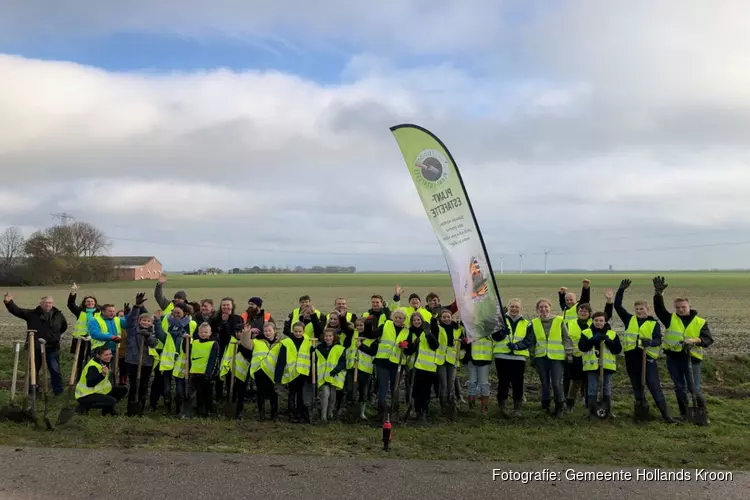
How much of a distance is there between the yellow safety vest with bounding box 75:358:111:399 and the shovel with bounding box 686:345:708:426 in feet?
32.0

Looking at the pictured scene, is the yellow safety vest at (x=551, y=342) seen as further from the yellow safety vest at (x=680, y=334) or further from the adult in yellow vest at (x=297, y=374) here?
the adult in yellow vest at (x=297, y=374)

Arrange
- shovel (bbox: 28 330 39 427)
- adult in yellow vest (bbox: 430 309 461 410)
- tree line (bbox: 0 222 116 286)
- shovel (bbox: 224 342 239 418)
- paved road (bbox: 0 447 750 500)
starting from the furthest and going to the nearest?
tree line (bbox: 0 222 116 286) → adult in yellow vest (bbox: 430 309 461 410) → shovel (bbox: 224 342 239 418) → shovel (bbox: 28 330 39 427) → paved road (bbox: 0 447 750 500)

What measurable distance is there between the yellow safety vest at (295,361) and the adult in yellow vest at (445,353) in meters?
2.22

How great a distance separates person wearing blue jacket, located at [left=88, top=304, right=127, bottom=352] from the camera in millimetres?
11031

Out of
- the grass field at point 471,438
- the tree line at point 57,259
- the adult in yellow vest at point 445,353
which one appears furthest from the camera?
the tree line at point 57,259

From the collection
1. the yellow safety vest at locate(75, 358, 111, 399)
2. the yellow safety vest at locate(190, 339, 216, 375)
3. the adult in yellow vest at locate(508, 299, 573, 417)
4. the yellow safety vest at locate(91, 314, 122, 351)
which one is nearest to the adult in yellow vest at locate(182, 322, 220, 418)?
the yellow safety vest at locate(190, 339, 216, 375)

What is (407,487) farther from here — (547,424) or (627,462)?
(547,424)

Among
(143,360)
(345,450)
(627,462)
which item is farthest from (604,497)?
(143,360)

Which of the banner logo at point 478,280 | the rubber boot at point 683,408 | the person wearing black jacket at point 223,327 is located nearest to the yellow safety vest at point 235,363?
the person wearing black jacket at point 223,327

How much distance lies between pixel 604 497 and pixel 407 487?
203 cm

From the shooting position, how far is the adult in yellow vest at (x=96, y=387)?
31.6ft

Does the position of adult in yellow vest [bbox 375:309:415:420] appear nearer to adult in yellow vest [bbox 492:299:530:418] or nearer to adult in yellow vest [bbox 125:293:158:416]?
adult in yellow vest [bbox 492:299:530:418]

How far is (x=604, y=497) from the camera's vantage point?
19.6 ft

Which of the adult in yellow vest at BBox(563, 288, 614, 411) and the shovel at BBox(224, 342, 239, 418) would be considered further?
the adult in yellow vest at BBox(563, 288, 614, 411)
